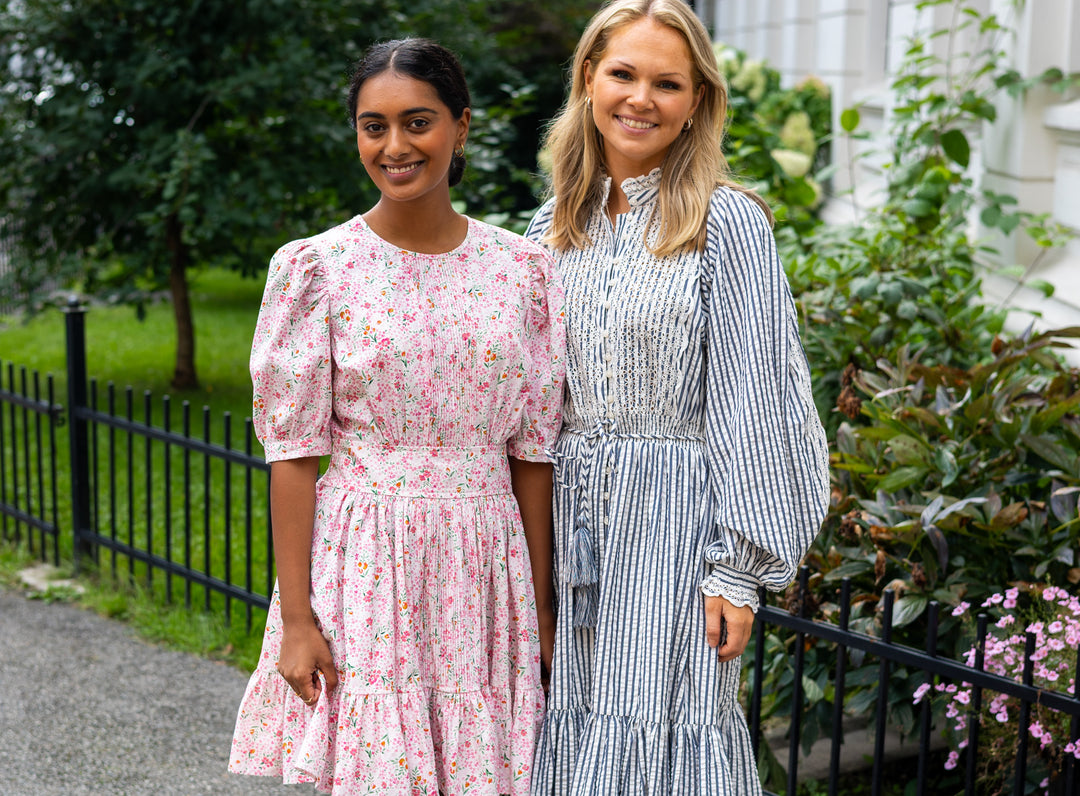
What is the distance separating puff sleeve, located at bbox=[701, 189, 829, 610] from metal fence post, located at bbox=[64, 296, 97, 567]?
147 inches

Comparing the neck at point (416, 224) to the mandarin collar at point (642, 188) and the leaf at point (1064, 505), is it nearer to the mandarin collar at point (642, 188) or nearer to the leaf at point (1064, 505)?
the mandarin collar at point (642, 188)

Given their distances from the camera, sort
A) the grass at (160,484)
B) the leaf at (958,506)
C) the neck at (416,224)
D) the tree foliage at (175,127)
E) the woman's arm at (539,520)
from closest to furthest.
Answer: the neck at (416,224), the woman's arm at (539,520), the leaf at (958,506), the grass at (160,484), the tree foliage at (175,127)

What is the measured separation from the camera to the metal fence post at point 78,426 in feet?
16.7

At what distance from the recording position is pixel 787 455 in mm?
2107

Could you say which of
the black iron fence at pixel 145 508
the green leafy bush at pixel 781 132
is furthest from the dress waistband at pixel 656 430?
the green leafy bush at pixel 781 132

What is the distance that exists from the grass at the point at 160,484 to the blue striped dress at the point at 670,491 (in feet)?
7.73

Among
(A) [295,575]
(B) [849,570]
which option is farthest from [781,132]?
(A) [295,575]

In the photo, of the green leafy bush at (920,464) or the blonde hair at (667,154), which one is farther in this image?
the green leafy bush at (920,464)

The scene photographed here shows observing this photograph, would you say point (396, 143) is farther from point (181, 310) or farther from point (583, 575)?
point (181, 310)

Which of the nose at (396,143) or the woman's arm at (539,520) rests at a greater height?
the nose at (396,143)

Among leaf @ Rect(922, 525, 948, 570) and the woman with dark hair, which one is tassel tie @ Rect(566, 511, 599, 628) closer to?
the woman with dark hair

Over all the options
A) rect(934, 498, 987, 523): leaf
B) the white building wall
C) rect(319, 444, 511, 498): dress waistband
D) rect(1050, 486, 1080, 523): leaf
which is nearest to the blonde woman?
rect(319, 444, 511, 498): dress waistband

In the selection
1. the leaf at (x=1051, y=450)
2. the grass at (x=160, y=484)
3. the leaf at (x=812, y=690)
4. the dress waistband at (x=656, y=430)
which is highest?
the dress waistband at (x=656, y=430)

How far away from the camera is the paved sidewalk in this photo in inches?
137
